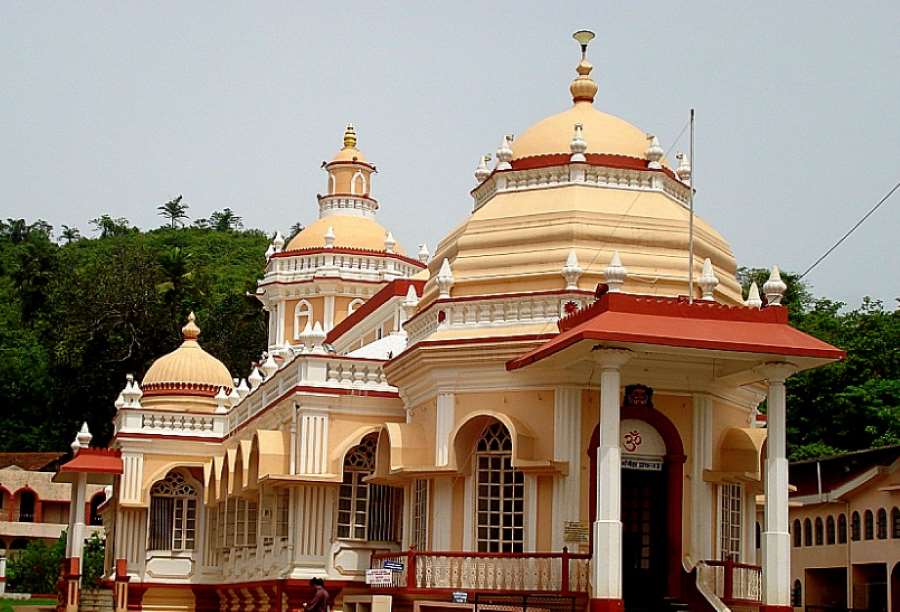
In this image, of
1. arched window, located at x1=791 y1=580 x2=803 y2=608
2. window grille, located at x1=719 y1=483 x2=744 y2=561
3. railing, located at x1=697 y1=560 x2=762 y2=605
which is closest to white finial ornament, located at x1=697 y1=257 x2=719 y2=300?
window grille, located at x1=719 y1=483 x2=744 y2=561

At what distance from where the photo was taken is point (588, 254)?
2305 centimetres

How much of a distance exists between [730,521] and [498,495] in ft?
12.1

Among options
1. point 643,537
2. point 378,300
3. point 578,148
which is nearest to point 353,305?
point 378,300

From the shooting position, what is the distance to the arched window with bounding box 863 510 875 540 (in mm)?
37500

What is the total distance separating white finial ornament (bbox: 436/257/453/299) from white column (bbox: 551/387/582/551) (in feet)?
8.54

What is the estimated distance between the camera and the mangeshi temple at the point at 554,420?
786 inches

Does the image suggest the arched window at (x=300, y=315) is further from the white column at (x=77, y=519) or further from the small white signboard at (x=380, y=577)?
the small white signboard at (x=380, y=577)

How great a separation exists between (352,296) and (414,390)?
19.0 metres

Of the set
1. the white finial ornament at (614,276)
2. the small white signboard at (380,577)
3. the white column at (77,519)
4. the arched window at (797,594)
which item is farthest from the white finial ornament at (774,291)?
the arched window at (797,594)

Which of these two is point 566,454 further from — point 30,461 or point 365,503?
point 30,461

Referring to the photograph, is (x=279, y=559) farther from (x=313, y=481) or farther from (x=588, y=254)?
(x=588, y=254)

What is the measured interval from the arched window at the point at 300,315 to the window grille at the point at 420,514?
68.0 feet

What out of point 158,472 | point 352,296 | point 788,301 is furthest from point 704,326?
point 788,301

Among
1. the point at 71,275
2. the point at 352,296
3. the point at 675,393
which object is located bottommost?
the point at 675,393
